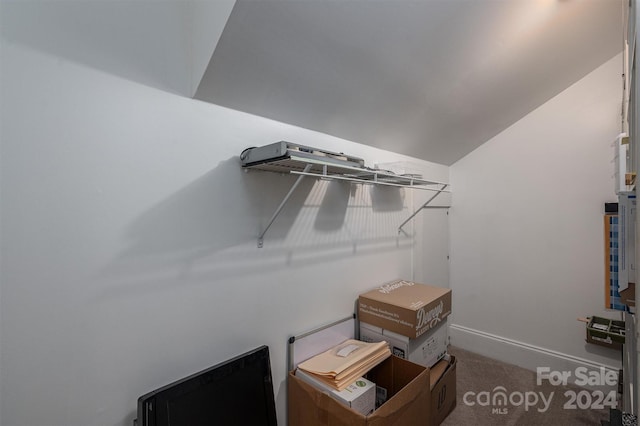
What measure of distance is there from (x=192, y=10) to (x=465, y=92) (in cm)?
177

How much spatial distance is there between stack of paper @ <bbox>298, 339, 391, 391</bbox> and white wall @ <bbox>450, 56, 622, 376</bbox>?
169 cm

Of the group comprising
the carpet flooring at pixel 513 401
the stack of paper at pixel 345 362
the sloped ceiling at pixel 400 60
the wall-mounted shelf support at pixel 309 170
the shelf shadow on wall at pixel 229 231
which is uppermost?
the sloped ceiling at pixel 400 60

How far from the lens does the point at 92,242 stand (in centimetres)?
100

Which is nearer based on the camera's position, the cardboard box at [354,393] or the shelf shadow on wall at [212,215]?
the shelf shadow on wall at [212,215]

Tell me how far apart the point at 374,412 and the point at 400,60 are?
174 centimetres

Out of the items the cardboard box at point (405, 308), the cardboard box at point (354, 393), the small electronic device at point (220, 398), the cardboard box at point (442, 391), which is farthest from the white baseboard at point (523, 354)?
the small electronic device at point (220, 398)

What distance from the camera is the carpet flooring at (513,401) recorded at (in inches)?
78.7

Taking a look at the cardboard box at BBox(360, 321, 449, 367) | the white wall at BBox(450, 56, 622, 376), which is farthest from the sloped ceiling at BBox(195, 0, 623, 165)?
the cardboard box at BBox(360, 321, 449, 367)

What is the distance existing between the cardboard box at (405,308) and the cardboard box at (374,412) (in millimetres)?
225

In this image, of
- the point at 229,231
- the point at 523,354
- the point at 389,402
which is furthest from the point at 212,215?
the point at 523,354

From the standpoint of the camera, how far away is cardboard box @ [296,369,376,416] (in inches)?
55.1

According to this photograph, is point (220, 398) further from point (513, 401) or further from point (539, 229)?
point (539, 229)

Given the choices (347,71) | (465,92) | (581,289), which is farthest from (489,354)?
(347,71)

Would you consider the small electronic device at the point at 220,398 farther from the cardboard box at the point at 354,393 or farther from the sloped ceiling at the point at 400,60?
the sloped ceiling at the point at 400,60
